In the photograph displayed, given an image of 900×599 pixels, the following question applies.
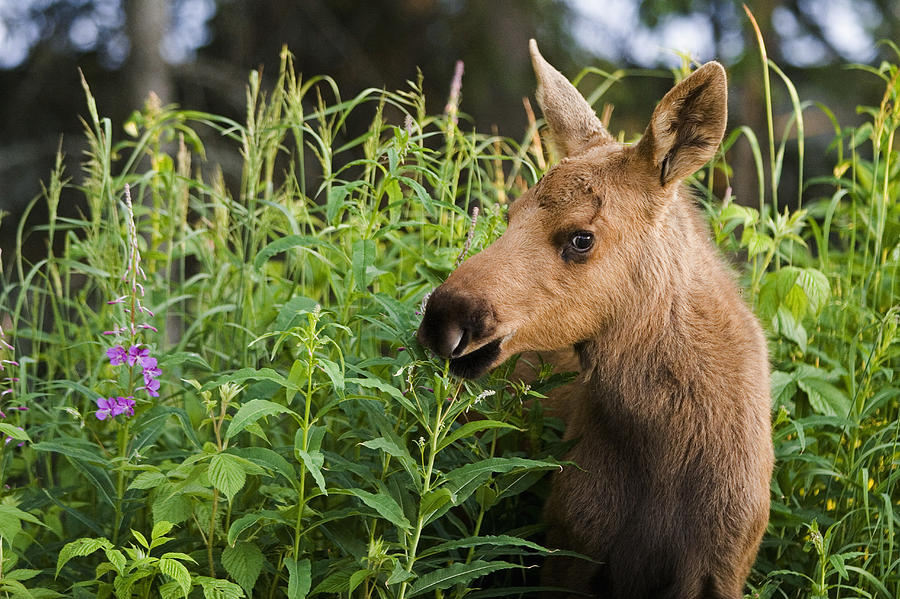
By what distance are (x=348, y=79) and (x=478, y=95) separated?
144cm

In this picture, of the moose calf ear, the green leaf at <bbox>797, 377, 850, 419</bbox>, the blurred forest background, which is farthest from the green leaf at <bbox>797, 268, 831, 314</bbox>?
the blurred forest background

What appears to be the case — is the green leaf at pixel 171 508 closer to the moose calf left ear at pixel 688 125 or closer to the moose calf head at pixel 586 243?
the moose calf head at pixel 586 243

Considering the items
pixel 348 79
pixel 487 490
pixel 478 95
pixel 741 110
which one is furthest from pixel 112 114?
pixel 487 490

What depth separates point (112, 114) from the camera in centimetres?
895

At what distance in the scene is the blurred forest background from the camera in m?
9.47

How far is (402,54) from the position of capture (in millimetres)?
10375

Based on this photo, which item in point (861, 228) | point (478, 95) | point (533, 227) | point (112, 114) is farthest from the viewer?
point (478, 95)

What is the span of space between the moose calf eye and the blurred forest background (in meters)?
7.04

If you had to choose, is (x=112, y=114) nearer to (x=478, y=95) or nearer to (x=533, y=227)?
(x=478, y=95)

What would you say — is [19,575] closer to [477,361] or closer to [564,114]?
[477,361]

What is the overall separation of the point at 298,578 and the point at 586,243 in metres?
1.10

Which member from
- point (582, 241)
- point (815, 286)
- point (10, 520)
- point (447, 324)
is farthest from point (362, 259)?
point (815, 286)

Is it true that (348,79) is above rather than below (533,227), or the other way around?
below

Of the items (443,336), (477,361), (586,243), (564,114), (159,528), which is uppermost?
(564,114)
